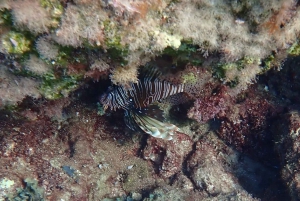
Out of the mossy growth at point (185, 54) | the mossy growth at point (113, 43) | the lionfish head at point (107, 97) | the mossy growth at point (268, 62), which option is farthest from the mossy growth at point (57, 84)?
the mossy growth at point (268, 62)

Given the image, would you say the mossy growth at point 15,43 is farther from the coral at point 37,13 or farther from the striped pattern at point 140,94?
the striped pattern at point 140,94

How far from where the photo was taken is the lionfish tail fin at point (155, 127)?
13.1 feet

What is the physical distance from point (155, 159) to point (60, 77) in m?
3.21

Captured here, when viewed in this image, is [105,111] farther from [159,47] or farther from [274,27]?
[274,27]

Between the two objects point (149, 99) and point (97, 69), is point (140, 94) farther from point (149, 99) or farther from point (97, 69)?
point (97, 69)

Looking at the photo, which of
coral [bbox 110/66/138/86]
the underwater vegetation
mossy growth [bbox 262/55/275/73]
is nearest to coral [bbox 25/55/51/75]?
the underwater vegetation

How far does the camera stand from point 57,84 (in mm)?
3254

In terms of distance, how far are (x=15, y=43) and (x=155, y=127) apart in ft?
7.43

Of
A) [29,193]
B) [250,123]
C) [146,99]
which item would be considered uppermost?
[250,123]

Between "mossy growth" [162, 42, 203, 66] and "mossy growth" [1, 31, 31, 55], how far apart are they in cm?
144

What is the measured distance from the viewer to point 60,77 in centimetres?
314

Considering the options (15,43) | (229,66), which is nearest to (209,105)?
(229,66)

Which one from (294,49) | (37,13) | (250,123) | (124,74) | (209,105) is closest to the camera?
(37,13)

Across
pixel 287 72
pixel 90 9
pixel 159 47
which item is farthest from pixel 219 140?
pixel 90 9
